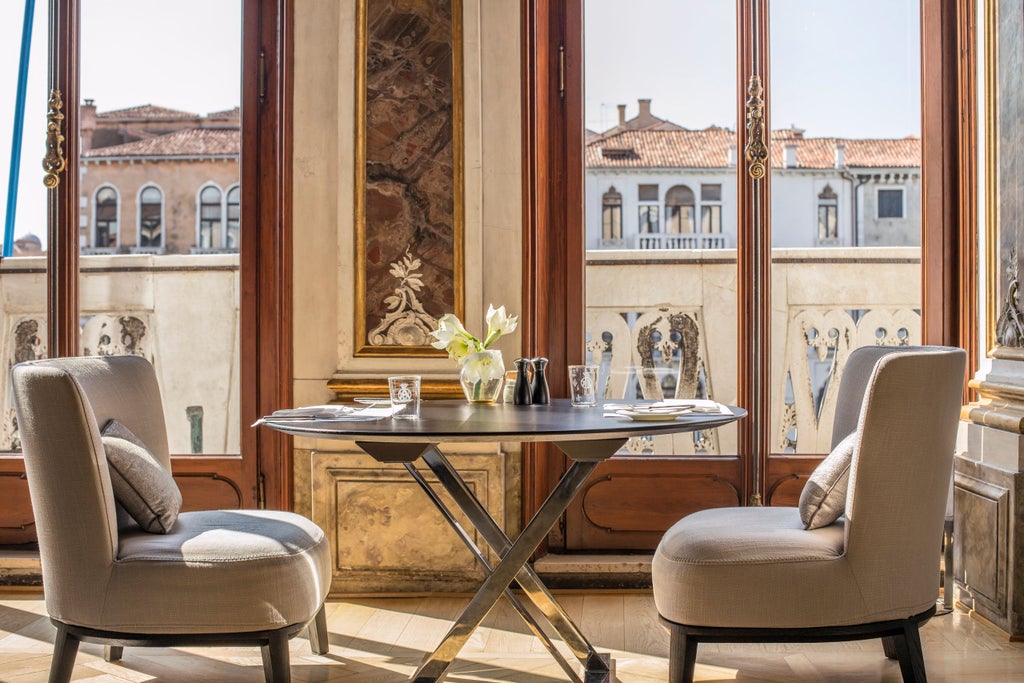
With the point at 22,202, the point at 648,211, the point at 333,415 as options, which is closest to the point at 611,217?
the point at 648,211

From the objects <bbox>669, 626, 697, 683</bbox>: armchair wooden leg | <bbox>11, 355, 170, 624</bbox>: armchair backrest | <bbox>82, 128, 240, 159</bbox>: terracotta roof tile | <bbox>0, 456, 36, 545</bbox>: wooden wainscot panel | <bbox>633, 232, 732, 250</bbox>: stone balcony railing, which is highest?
<bbox>82, 128, 240, 159</bbox>: terracotta roof tile

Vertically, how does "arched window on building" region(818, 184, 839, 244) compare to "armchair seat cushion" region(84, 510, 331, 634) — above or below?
above

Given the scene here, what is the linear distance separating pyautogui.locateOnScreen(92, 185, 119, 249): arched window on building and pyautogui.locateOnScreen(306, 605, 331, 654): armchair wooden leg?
6.02 feet

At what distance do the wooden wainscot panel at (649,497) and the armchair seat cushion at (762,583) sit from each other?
1294mm

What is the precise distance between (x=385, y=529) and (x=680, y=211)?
64.8 inches

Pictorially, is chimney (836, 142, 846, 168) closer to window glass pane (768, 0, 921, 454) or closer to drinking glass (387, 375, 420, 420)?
window glass pane (768, 0, 921, 454)

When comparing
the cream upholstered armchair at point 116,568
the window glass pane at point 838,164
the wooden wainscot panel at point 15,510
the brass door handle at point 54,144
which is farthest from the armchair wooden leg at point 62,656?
the window glass pane at point 838,164

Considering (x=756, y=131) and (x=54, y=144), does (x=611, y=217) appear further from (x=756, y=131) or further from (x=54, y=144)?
(x=54, y=144)

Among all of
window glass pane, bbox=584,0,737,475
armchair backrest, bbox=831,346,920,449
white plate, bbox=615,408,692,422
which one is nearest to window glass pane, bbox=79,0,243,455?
window glass pane, bbox=584,0,737,475

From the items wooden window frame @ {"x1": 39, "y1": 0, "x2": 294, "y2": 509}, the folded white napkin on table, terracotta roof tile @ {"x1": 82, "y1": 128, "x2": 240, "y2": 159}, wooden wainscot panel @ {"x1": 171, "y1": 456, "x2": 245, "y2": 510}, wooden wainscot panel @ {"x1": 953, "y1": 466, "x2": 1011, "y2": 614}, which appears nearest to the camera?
the folded white napkin on table

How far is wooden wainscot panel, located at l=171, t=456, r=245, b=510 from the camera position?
363 centimetres

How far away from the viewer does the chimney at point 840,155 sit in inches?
145

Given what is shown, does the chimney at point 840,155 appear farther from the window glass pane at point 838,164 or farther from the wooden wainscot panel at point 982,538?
the wooden wainscot panel at point 982,538

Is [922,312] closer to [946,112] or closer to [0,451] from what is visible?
[946,112]
